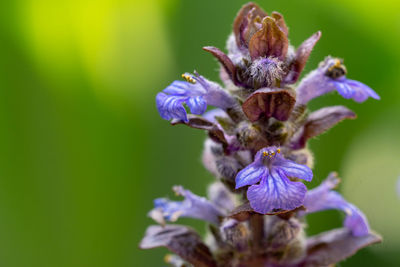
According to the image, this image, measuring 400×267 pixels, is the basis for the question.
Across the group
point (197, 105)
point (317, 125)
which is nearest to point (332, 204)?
point (317, 125)

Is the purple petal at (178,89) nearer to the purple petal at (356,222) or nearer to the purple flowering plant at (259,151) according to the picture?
the purple flowering plant at (259,151)

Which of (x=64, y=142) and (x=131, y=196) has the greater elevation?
(x=64, y=142)

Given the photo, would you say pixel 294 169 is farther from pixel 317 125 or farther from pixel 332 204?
pixel 332 204

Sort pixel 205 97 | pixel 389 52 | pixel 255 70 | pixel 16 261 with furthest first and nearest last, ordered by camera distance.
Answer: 1. pixel 389 52
2. pixel 16 261
3. pixel 205 97
4. pixel 255 70

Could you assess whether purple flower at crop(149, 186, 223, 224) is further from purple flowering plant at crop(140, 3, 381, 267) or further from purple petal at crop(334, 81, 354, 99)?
purple petal at crop(334, 81, 354, 99)

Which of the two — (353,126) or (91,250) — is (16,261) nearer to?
(91,250)

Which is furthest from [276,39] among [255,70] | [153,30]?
[153,30]

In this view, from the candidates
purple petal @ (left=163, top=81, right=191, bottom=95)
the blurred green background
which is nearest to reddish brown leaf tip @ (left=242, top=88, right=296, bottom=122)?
purple petal @ (left=163, top=81, right=191, bottom=95)
